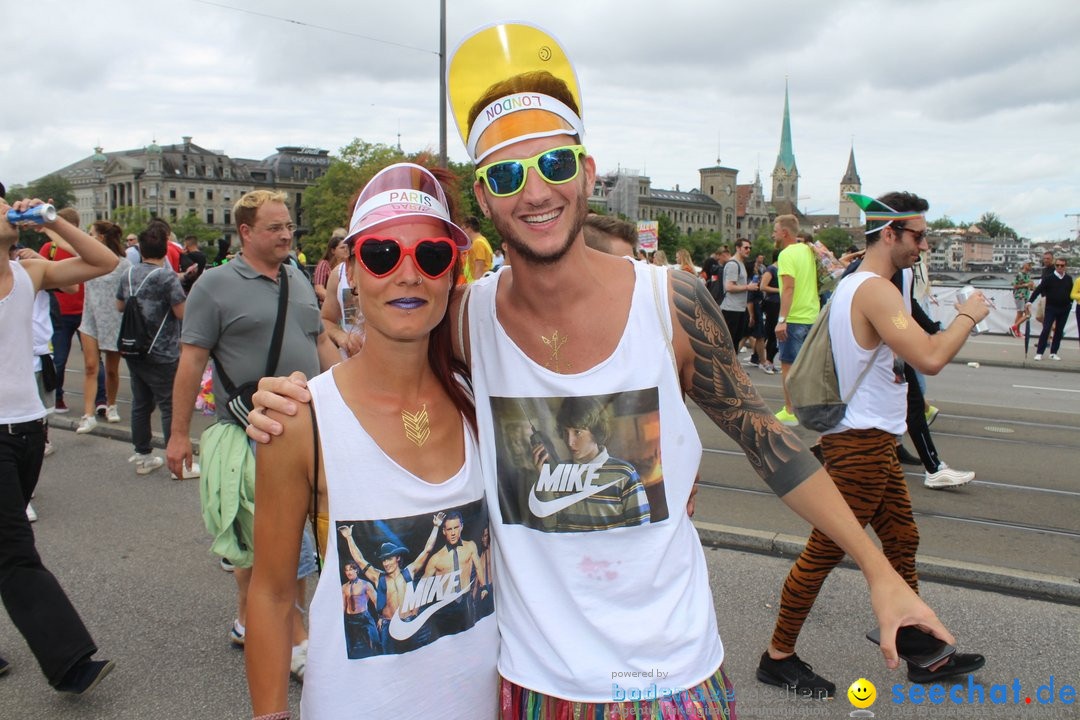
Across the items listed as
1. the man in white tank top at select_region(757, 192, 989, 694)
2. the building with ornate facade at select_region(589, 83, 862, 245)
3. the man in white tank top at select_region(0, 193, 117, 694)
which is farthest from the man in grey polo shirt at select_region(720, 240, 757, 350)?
the building with ornate facade at select_region(589, 83, 862, 245)

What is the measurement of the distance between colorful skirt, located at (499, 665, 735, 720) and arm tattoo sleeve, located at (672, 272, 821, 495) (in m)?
0.50

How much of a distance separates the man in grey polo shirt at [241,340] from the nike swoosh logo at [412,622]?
1.91 meters

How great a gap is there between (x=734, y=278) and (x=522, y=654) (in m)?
11.0

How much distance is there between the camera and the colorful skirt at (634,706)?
1.74 m

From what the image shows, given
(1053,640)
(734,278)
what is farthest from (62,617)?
A: (734,278)

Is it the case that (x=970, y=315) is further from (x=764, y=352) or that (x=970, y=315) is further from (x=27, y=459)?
(x=764, y=352)

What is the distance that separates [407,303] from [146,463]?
19.5 feet

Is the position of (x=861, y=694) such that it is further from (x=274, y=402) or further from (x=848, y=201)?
(x=848, y=201)

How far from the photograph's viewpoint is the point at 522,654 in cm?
182

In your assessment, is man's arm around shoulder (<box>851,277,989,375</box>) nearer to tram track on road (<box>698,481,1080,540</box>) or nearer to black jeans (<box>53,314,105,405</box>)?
tram track on road (<box>698,481,1080,540</box>)

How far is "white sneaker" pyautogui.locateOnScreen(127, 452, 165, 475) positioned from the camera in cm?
680

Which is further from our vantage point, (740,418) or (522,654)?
(740,418)

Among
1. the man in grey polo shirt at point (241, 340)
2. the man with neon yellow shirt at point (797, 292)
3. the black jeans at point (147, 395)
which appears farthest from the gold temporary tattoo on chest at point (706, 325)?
the man with neon yellow shirt at point (797, 292)

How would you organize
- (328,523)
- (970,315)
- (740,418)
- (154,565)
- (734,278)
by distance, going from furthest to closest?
(734,278) < (154,565) < (970,315) < (740,418) < (328,523)
